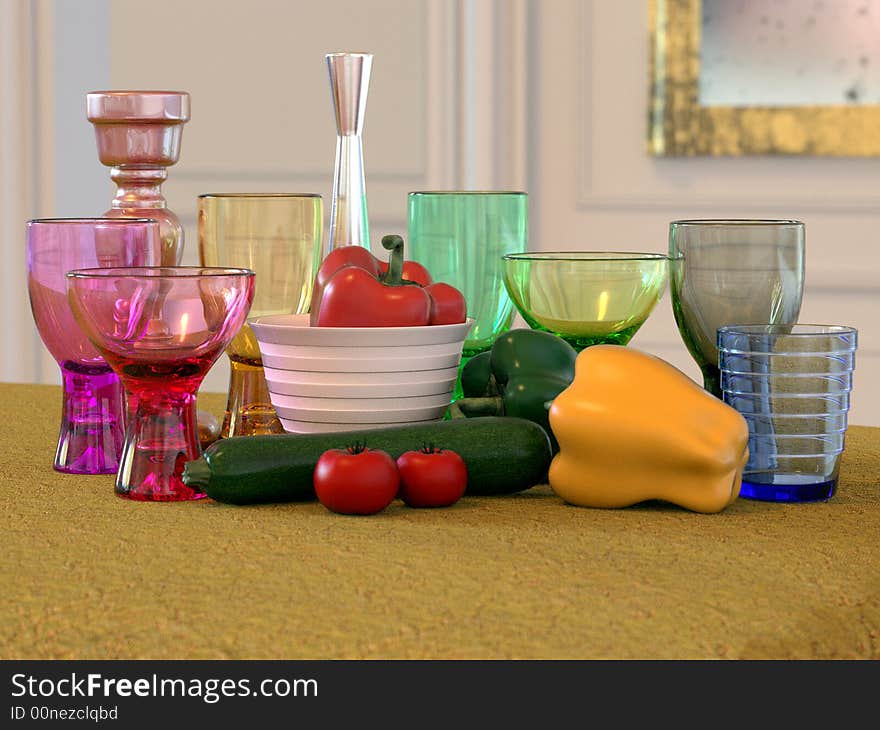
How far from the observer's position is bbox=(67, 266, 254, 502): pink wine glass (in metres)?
0.90

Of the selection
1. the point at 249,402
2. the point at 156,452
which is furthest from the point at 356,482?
the point at 249,402

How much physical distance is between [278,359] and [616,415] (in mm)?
272

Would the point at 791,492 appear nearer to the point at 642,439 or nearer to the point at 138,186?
the point at 642,439

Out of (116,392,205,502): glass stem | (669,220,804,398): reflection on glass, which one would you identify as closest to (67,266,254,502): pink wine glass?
(116,392,205,502): glass stem

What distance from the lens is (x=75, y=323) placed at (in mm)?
1017

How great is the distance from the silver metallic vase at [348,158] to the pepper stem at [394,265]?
101 mm

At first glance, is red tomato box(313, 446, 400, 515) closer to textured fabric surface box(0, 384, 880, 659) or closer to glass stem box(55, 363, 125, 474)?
textured fabric surface box(0, 384, 880, 659)

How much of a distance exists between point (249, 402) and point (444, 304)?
0.21 meters

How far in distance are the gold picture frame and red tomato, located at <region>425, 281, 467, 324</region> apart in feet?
8.06

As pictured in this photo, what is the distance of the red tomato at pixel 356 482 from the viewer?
882 millimetres

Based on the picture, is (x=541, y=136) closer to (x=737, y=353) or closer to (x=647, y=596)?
(x=737, y=353)
